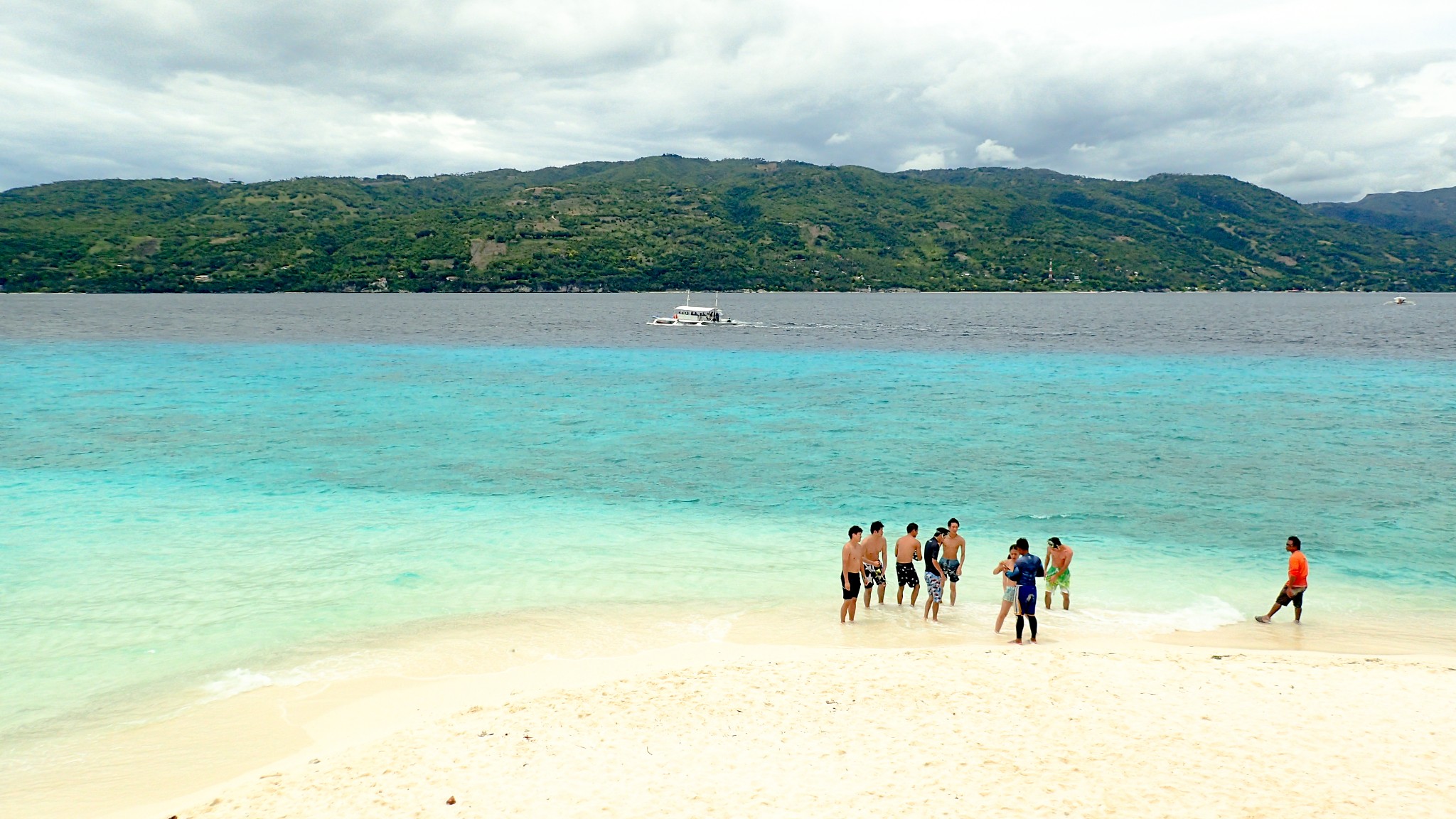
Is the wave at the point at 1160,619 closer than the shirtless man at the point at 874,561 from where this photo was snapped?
Yes

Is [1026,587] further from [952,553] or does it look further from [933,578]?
[952,553]

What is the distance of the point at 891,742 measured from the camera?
9820mm

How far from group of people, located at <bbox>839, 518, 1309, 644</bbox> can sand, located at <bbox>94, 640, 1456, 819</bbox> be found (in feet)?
4.54

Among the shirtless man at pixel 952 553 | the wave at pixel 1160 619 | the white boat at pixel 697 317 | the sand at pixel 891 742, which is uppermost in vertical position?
the white boat at pixel 697 317

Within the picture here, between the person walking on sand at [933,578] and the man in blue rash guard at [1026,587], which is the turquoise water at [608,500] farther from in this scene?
the man in blue rash guard at [1026,587]

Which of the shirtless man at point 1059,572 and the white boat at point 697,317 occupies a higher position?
the white boat at point 697,317

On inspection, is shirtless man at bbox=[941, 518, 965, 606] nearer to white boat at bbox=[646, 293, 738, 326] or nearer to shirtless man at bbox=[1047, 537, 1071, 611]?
shirtless man at bbox=[1047, 537, 1071, 611]

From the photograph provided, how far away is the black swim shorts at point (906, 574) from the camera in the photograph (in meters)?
16.0

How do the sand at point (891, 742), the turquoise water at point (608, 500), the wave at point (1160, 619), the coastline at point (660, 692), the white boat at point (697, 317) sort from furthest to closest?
1. the white boat at point (697, 317)
2. the turquoise water at point (608, 500)
3. the wave at point (1160, 619)
4. the coastline at point (660, 692)
5. the sand at point (891, 742)

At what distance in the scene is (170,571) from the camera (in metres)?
17.9

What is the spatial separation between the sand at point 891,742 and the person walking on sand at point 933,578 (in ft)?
6.77

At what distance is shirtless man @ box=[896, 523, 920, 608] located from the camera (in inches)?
622

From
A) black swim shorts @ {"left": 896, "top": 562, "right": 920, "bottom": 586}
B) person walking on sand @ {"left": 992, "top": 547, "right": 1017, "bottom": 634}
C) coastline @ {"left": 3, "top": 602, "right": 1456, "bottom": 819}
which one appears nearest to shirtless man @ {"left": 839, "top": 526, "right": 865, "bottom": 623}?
coastline @ {"left": 3, "top": 602, "right": 1456, "bottom": 819}

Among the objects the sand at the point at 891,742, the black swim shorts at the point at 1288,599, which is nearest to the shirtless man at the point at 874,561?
the sand at the point at 891,742
